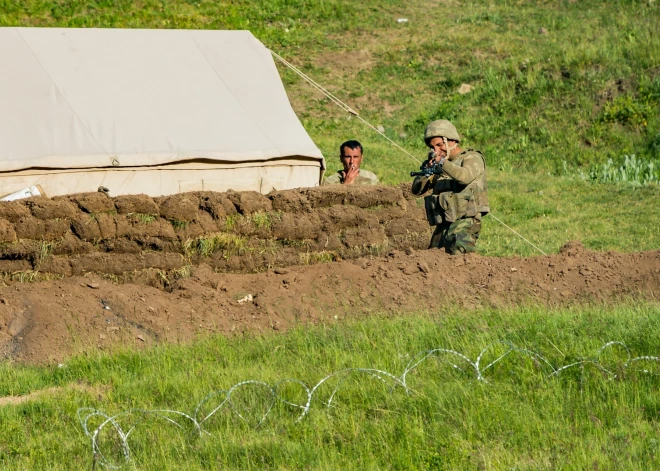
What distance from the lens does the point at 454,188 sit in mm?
8477

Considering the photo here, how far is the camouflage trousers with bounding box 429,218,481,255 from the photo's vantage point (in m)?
8.55

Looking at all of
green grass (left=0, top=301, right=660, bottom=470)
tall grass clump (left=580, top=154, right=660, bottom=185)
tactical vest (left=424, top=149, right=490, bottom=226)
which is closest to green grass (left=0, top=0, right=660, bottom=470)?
green grass (left=0, top=301, right=660, bottom=470)

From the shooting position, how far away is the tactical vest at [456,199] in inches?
330

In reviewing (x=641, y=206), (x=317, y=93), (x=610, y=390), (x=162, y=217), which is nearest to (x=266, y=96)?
(x=162, y=217)

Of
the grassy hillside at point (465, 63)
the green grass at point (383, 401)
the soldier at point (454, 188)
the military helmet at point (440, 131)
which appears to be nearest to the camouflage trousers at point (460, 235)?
the soldier at point (454, 188)

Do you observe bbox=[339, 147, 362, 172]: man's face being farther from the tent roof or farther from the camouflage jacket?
the camouflage jacket

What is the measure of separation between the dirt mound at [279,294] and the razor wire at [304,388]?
4.98 feet

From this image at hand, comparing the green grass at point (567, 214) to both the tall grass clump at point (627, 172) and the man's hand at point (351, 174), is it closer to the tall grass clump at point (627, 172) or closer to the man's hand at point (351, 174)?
the tall grass clump at point (627, 172)

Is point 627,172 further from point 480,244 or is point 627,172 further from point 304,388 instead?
point 304,388

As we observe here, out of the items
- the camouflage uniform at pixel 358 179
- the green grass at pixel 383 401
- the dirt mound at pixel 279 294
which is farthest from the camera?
the camouflage uniform at pixel 358 179

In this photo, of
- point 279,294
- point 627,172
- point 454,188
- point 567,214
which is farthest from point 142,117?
point 627,172

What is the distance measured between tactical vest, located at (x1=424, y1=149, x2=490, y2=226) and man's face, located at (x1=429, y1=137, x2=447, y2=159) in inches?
6.3

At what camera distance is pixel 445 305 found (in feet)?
25.7

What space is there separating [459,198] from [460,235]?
0.38 meters
